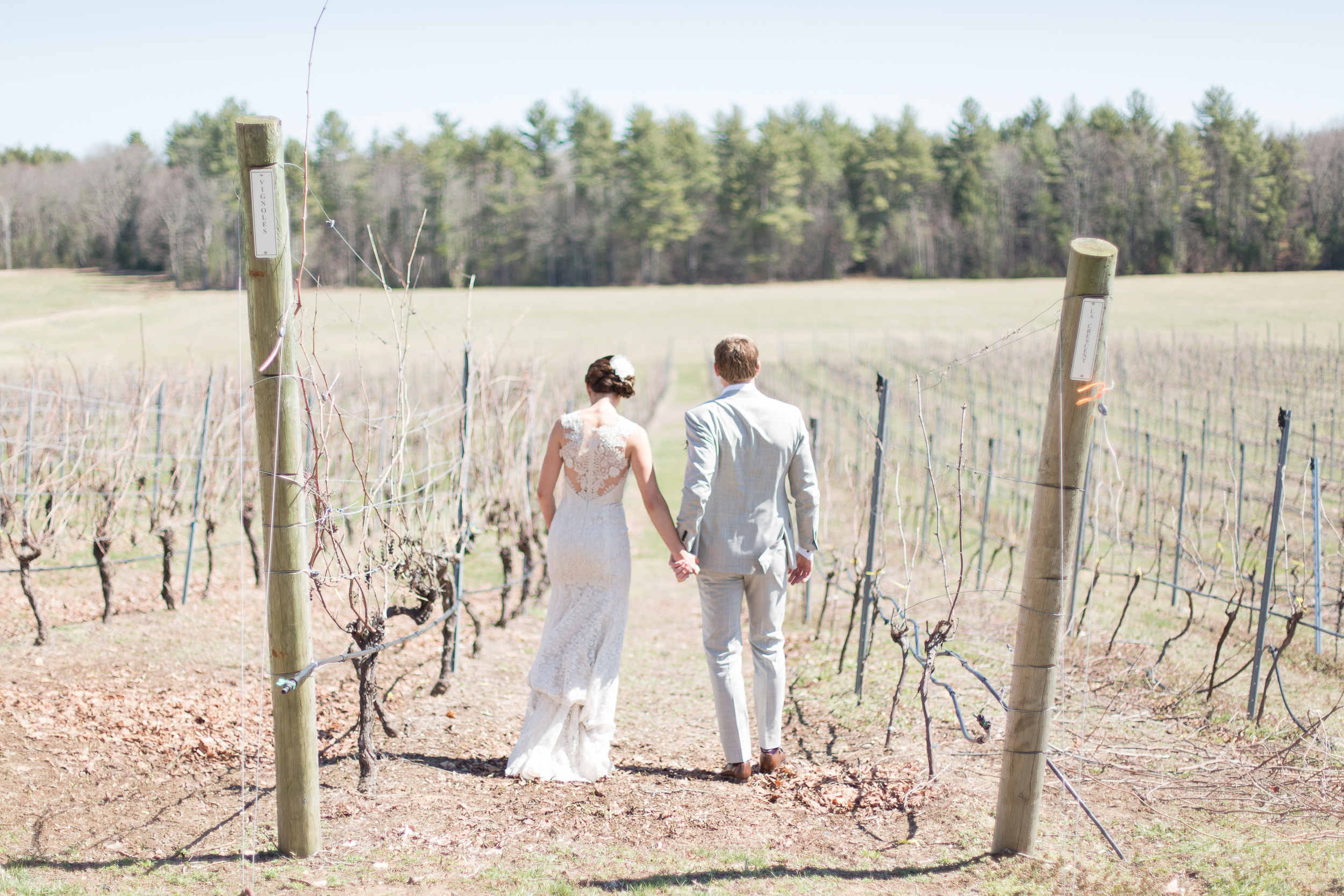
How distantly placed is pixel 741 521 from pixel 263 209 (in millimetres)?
1697

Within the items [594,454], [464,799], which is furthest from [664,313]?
[464,799]

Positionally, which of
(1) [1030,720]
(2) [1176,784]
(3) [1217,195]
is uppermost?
(3) [1217,195]

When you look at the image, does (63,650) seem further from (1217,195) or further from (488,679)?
(1217,195)

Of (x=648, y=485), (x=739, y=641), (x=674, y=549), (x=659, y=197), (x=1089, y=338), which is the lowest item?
(x=739, y=641)

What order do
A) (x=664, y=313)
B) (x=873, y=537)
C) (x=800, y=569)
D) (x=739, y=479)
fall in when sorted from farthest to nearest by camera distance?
(x=664, y=313)
(x=873, y=537)
(x=800, y=569)
(x=739, y=479)

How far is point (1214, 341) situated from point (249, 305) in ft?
77.7

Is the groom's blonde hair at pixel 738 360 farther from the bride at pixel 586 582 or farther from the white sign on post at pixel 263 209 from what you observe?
the white sign on post at pixel 263 209

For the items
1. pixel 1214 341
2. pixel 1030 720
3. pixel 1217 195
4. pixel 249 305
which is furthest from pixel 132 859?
pixel 1217 195

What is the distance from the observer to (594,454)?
10.5 ft

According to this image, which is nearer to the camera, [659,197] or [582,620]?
[582,620]

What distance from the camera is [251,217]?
2.49 m

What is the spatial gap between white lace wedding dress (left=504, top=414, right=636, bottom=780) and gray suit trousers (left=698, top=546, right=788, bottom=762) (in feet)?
1.01

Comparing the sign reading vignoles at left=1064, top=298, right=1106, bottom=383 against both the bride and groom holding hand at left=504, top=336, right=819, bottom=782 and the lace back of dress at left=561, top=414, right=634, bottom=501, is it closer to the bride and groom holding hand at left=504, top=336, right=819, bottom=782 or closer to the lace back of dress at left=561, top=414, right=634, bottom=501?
the bride and groom holding hand at left=504, top=336, right=819, bottom=782

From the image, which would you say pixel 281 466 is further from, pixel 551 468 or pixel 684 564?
pixel 684 564
